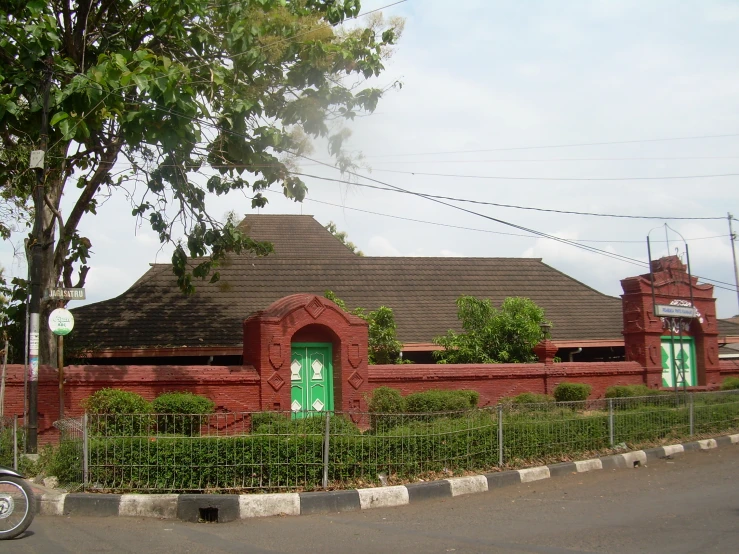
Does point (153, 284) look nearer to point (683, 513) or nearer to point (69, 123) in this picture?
point (69, 123)

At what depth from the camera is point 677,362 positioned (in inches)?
824

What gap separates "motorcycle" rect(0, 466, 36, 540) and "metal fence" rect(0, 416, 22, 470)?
8.86ft

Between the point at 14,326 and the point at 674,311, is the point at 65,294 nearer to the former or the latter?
the point at 14,326

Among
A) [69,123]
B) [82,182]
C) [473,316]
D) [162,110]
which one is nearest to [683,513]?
[162,110]

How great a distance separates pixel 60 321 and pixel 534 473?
24.4 ft

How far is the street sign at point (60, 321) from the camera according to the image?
444 inches

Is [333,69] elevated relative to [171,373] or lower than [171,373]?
elevated

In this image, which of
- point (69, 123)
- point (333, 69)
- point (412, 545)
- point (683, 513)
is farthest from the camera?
point (333, 69)

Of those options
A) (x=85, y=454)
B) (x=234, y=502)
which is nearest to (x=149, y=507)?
(x=234, y=502)

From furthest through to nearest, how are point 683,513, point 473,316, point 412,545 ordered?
1. point 473,316
2. point 683,513
3. point 412,545

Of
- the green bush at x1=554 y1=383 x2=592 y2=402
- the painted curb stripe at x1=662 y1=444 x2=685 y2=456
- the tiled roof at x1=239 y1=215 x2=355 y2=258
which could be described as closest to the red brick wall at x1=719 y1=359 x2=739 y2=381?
the green bush at x1=554 y1=383 x2=592 y2=402

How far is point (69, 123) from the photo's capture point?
1124cm

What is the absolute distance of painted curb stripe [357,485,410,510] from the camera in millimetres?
9016

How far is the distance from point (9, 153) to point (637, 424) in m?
12.4
